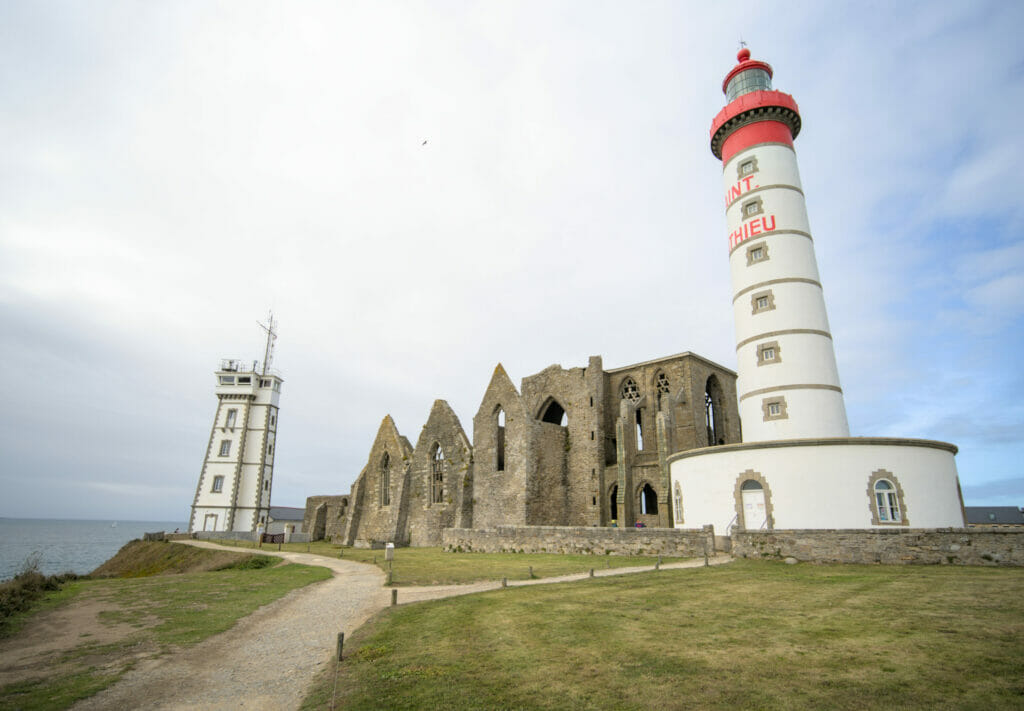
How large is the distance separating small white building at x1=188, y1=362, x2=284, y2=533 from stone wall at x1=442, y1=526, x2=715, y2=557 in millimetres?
28111

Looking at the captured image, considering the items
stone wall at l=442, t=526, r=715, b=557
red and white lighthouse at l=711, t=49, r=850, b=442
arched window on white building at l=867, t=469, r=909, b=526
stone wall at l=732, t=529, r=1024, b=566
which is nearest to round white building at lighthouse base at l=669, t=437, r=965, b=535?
arched window on white building at l=867, t=469, r=909, b=526

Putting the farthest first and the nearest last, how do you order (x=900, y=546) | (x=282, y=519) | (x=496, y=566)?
(x=282, y=519)
(x=496, y=566)
(x=900, y=546)

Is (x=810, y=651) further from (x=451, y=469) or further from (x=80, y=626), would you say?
(x=451, y=469)

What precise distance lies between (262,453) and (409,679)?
156 feet

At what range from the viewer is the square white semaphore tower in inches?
1812

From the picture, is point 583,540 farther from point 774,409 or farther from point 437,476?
point 437,476

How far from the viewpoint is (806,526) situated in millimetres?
17594

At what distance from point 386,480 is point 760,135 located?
2997 cm

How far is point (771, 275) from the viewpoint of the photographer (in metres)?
22.7

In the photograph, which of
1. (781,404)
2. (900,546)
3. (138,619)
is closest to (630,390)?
(781,404)

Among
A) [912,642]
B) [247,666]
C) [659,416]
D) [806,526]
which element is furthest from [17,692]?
[659,416]

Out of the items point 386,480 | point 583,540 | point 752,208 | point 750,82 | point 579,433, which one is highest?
point 750,82

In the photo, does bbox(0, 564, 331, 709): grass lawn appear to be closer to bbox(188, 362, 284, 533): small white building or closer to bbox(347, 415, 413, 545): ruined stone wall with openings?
bbox(347, 415, 413, 545): ruined stone wall with openings

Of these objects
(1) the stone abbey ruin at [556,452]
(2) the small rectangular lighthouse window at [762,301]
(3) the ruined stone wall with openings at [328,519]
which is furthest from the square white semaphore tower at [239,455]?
(2) the small rectangular lighthouse window at [762,301]
